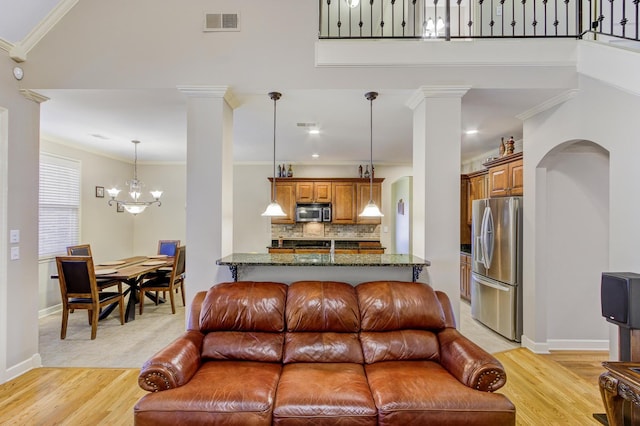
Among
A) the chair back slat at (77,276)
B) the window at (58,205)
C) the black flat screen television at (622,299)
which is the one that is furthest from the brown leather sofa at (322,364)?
the window at (58,205)

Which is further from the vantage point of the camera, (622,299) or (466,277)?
(466,277)

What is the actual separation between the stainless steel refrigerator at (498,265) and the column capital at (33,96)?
5166 mm

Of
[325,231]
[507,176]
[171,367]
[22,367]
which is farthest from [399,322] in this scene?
[325,231]

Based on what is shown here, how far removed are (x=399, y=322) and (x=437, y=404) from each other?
67 cm

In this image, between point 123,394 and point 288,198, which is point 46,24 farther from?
point 288,198

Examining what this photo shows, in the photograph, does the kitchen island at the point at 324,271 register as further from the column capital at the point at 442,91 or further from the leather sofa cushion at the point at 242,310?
the column capital at the point at 442,91

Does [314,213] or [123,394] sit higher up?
[314,213]

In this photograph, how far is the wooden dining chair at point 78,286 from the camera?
386 cm

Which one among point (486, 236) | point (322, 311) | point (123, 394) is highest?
point (486, 236)

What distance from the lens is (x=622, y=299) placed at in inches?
89.9

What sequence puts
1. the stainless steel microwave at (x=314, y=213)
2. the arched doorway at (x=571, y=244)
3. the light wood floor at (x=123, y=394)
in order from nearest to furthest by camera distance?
the light wood floor at (x=123, y=394) → the arched doorway at (x=571, y=244) → the stainless steel microwave at (x=314, y=213)

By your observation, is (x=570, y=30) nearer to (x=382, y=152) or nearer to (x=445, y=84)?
(x=445, y=84)

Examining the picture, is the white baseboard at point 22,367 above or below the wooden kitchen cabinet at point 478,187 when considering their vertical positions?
below

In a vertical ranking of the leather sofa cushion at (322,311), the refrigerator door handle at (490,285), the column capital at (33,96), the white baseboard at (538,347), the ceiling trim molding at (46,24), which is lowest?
the white baseboard at (538,347)
